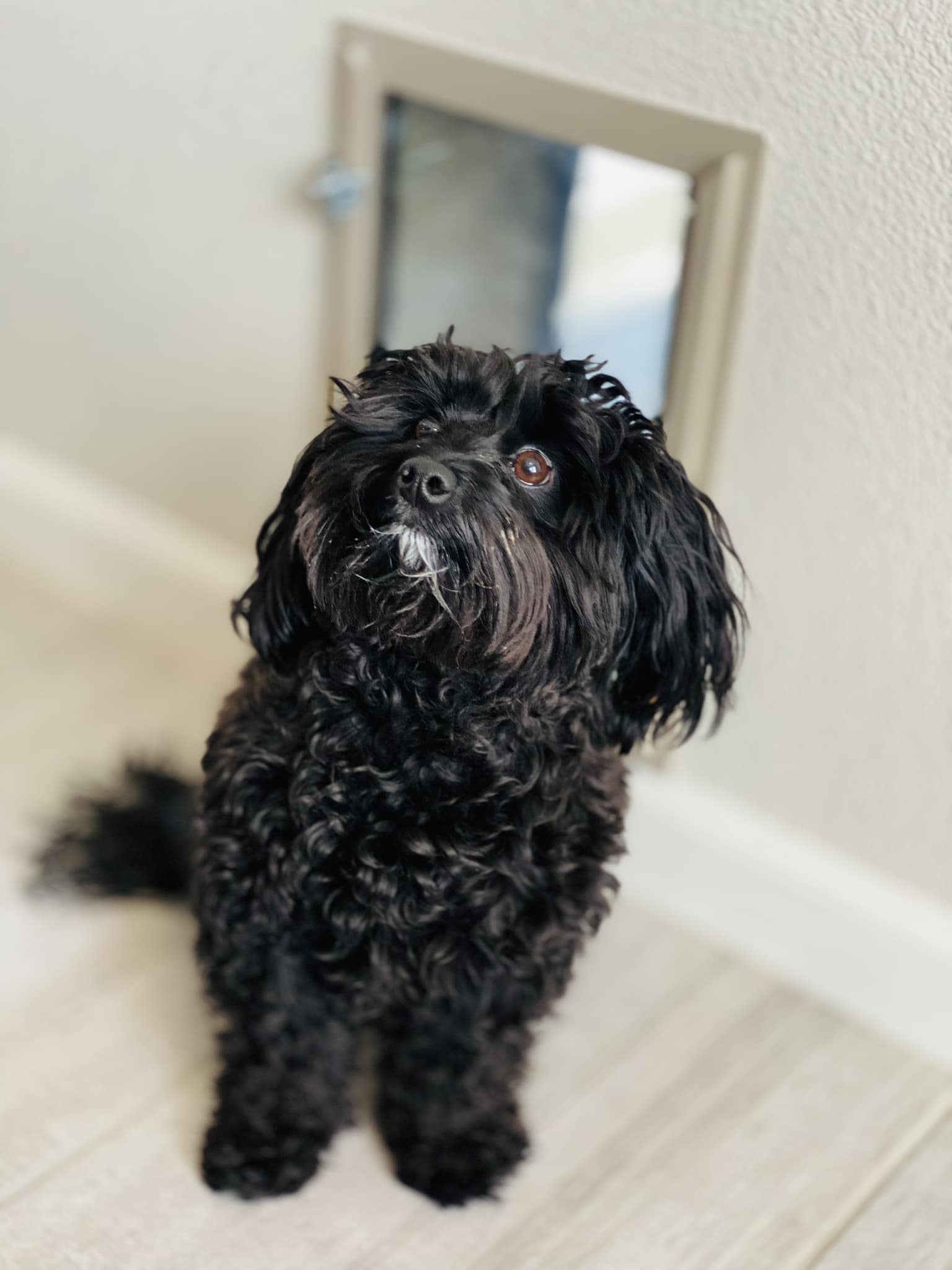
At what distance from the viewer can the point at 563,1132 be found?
4.74 ft

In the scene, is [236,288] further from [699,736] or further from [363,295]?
[699,736]

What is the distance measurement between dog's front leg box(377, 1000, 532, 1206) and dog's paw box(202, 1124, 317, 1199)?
10cm

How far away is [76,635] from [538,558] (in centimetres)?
123

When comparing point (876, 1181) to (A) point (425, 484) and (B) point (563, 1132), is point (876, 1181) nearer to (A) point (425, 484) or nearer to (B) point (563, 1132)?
(B) point (563, 1132)

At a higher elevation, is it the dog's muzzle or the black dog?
the dog's muzzle

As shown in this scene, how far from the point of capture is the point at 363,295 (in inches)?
67.6

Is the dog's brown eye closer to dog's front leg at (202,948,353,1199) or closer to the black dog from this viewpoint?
the black dog

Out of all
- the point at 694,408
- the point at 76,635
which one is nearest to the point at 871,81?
the point at 694,408

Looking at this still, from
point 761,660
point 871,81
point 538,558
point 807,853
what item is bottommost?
point 807,853

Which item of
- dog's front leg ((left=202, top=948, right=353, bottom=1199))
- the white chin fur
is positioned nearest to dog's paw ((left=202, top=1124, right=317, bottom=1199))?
dog's front leg ((left=202, top=948, right=353, bottom=1199))

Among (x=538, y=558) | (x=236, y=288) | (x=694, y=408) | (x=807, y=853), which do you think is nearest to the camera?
(x=538, y=558)

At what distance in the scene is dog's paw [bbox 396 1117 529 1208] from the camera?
53.0 inches

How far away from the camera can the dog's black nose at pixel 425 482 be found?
99 cm

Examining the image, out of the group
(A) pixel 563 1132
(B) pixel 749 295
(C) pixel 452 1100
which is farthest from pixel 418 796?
(B) pixel 749 295
